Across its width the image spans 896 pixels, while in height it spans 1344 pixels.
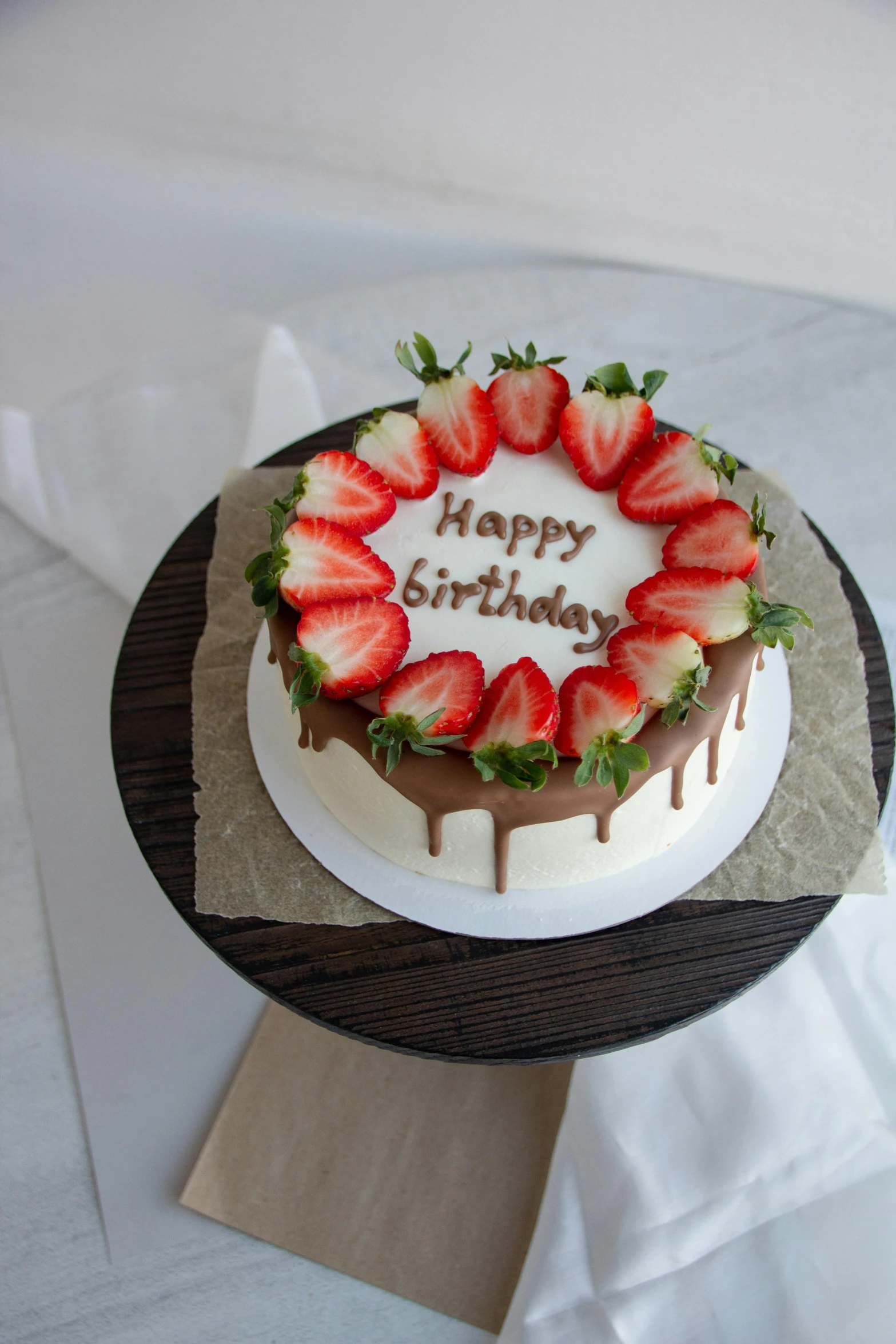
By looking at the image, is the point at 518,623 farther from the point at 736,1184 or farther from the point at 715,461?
the point at 736,1184

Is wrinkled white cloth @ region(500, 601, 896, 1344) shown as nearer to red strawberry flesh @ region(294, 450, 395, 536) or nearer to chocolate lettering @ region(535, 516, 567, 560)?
chocolate lettering @ region(535, 516, 567, 560)

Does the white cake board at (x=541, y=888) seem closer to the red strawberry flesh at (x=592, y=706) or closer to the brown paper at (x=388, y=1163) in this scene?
the red strawberry flesh at (x=592, y=706)

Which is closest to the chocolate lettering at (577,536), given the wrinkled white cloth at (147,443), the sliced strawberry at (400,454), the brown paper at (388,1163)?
the sliced strawberry at (400,454)

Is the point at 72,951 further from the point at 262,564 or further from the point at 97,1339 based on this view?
the point at 262,564

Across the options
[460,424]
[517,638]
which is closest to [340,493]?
[460,424]

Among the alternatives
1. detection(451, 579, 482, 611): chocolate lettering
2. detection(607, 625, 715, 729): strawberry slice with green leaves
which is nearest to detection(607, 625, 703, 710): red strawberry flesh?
detection(607, 625, 715, 729): strawberry slice with green leaves
